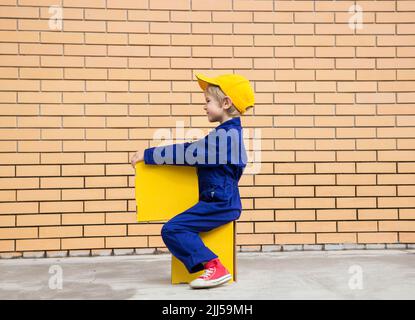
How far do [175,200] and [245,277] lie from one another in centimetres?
73

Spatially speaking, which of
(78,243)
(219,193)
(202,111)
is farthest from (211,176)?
(78,243)

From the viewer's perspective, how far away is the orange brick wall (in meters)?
4.72

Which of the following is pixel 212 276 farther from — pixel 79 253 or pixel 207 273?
pixel 79 253

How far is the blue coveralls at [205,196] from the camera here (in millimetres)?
3416

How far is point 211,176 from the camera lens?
11.5 feet

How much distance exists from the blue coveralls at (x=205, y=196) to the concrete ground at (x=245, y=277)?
25 cm

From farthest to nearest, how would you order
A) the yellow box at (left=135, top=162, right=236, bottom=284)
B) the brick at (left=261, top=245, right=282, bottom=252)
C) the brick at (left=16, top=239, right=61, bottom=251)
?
the brick at (left=261, top=245, right=282, bottom=252)
the brick at (left=16, top=239, right=61, bottom=251)
the yellow box at (left=135, top=162, right=236, bottom=284)

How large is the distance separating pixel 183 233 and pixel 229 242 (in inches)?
14.1

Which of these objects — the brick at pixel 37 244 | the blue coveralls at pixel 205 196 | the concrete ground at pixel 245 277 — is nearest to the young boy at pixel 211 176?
the blue coveralls at pixel 205 196

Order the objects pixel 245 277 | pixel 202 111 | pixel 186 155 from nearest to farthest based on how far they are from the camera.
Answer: pixel 186 155
pixel 245 277
pixel 202 111

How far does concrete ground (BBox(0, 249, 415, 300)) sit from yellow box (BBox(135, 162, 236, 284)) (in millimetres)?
157

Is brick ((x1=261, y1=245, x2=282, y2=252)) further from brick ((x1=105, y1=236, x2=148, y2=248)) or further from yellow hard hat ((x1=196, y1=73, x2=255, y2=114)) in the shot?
yellow hard hat ((x1=196, y1=73, x2=255, y2=114))

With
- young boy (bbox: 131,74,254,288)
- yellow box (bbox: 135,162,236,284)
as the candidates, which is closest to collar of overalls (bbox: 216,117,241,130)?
young boy (bbox: 131,74,254,288)

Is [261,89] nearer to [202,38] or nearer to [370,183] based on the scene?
[202,38]
